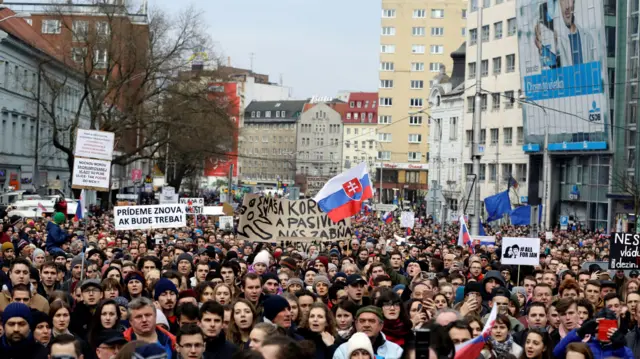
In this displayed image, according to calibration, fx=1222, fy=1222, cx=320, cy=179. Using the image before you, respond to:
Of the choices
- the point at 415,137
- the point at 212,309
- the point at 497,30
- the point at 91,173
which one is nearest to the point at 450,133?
the point at 497,30

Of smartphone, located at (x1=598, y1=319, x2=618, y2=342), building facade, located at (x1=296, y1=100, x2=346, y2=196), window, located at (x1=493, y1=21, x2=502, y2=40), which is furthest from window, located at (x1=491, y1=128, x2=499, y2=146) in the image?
building facade, located at (x1=296, y1=100, x2=346, y2=196)

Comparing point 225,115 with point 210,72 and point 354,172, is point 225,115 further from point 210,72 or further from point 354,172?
point 354,172

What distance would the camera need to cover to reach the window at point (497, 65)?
7469 centimetres

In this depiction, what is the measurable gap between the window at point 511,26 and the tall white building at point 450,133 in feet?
31.1

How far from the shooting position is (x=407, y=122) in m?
127

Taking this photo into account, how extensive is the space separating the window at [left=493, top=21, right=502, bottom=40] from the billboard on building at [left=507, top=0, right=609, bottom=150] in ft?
23.2

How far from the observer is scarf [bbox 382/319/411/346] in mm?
9469

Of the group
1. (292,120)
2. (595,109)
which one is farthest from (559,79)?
(292,120)

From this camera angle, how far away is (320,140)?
17788 cm

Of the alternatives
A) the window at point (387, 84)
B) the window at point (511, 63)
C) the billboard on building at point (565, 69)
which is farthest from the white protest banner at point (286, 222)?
the window at point (387, 84)

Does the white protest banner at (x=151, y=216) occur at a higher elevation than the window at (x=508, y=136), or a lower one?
lower

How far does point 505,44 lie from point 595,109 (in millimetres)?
14493

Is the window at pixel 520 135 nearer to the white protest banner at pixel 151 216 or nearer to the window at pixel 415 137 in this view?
the white protest banner at pixel 151 216

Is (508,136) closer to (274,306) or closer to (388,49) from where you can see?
(388,49)
